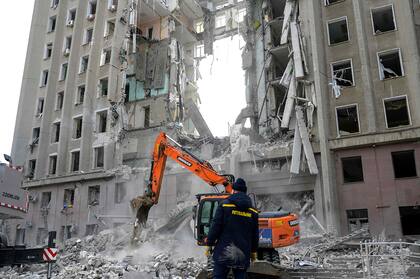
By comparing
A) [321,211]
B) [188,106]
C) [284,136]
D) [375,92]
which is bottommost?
[321,211]

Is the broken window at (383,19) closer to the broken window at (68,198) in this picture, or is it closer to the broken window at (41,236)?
the broken window at (68,198)

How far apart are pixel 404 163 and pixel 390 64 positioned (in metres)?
5.87

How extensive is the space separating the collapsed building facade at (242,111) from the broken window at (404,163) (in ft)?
0.18

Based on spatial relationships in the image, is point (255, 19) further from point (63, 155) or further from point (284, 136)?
point (63, 155)

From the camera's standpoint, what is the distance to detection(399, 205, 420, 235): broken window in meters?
18.8

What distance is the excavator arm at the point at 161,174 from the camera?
46.3ft

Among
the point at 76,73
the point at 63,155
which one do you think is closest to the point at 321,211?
the point at 63,155

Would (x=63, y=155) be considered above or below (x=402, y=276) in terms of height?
above

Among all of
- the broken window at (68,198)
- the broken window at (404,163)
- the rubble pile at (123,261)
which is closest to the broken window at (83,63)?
the broken window at (68,198)

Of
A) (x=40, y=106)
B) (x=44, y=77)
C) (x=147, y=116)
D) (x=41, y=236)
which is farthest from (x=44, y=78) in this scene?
(x=41, y=236)

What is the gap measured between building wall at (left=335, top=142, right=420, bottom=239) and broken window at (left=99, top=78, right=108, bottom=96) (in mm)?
21104

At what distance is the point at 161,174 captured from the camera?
1489 centimetres

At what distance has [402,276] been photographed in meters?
8.53

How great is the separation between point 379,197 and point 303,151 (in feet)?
14.9
